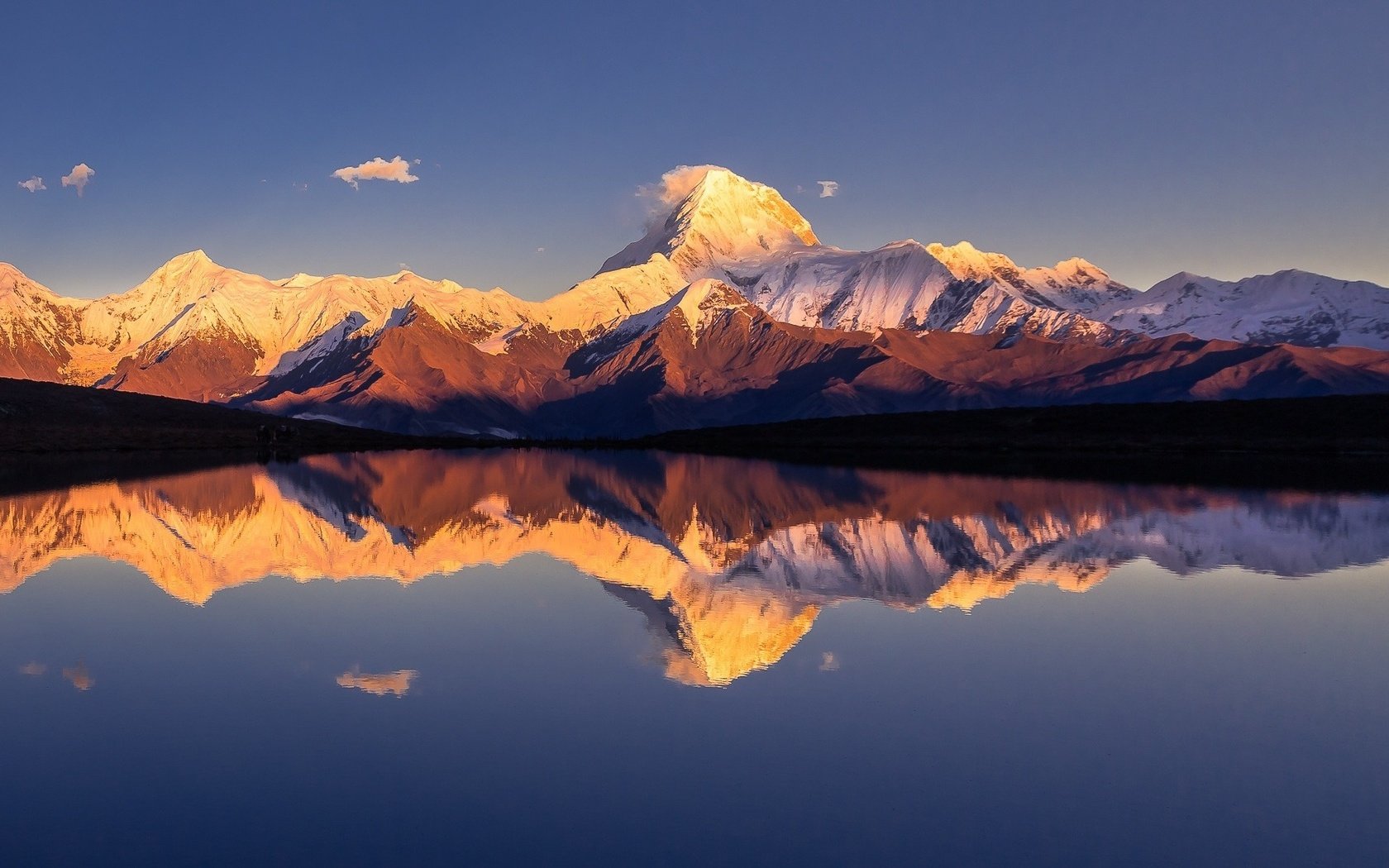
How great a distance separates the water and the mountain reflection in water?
0.92 ft

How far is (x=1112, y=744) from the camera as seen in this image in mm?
16953

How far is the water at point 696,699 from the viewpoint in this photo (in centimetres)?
1373

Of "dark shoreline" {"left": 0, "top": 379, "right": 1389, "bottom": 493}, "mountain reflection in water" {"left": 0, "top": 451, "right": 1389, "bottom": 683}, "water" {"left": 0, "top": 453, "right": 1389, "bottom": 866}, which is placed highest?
"dark shoreline" {"left": 0, "top": 379, "right": 1389, "bottom": 493}

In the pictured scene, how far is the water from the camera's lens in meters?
13.7

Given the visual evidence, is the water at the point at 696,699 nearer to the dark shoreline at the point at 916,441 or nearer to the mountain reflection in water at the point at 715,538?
the mountain reflection in water at the point at 715,538

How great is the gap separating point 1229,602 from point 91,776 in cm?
2482

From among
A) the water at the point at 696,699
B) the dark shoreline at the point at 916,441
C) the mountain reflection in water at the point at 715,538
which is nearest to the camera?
the water at the point at 696,699

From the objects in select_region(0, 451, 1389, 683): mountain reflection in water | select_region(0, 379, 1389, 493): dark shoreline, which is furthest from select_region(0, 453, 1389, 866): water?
select_region(0, 379, 1389, 493): dark shoreline

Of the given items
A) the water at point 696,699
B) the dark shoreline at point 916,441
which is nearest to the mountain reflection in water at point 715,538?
the water at point 696,699

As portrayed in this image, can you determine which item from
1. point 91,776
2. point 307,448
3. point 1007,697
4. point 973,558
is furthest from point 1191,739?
point 307,448

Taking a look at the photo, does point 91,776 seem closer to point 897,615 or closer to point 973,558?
point 897,615

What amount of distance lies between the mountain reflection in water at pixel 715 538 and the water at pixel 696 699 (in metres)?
0.28

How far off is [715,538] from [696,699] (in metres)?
23.1

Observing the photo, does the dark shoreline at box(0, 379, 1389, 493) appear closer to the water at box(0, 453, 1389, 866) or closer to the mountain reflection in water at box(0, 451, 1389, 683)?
the mountain reflection in water at box(0, 451, 1389, 683)
